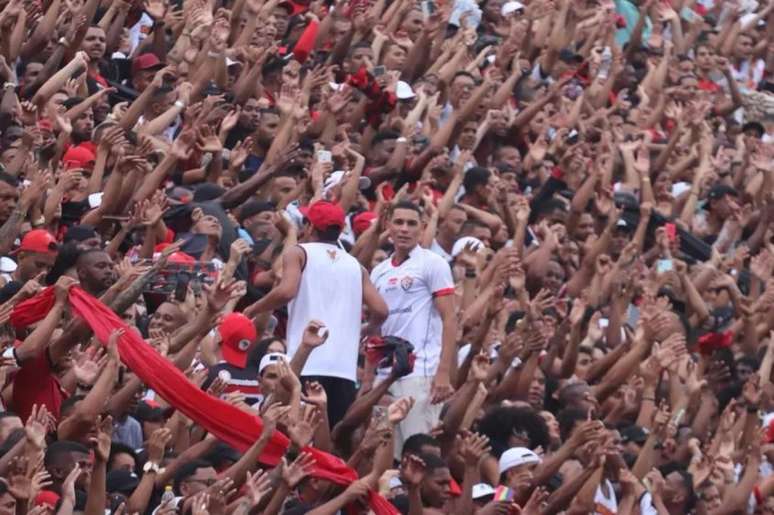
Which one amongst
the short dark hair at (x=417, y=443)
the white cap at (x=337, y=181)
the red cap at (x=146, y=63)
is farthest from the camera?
the red cap at (x=146, y=63)

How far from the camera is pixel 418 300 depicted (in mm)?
13758

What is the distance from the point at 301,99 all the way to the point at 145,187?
2411 millimetres

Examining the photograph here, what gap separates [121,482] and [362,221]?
4.34m

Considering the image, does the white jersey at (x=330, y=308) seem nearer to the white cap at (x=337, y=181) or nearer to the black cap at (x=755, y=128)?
the white cap at (x=337, y=181)

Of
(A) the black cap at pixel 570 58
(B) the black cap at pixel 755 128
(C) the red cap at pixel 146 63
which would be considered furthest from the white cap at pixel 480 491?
(B) the black cap at pixel 755 128

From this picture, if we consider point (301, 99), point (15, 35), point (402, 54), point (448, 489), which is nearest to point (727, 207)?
point (402, 54)

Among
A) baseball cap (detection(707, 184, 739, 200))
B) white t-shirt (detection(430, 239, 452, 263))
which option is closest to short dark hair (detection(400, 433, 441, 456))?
white t-shirt (detection(430, 239, 452, 263))

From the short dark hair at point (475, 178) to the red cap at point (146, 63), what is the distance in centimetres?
213

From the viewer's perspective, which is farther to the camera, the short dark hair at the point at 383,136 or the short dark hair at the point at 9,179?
the short dark hair at the point at 383,136

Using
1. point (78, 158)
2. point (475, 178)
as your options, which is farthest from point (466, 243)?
point (78, 158)

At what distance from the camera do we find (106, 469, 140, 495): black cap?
37.6 feet

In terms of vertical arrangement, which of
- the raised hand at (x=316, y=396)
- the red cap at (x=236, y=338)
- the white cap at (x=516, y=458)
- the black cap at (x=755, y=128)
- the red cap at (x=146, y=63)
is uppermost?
the raised hand at (x=316, y=396)

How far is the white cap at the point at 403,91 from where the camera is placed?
18.0m

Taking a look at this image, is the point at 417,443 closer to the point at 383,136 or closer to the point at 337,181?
the point at 337,181
